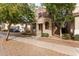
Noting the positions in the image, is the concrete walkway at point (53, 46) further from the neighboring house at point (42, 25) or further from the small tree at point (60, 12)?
the small tree at point (60, 12)

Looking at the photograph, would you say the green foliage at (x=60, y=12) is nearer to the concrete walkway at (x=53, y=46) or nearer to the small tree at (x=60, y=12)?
the small tree at (x=60, y=12)

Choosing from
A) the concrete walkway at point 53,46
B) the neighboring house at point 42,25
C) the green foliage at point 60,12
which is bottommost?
the concrete walkway at point 53,46

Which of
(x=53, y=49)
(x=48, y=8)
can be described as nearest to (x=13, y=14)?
(x=48, y=8)

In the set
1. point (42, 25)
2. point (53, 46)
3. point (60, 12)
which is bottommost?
point (53, 46)

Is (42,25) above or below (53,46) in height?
above

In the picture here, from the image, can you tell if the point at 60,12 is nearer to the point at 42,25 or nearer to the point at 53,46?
the point at 42,25

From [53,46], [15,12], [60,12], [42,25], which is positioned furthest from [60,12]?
[15,12]

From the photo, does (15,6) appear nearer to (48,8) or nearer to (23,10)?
(23,10)

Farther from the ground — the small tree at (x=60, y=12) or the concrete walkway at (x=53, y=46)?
the small tree at (x=60, y=12)

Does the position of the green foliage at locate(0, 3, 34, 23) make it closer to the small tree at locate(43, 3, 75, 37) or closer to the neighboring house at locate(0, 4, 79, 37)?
the neighboring house at locate(0, 4, 79, 37)

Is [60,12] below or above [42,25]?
above

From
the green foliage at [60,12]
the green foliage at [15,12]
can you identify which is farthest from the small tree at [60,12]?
the green foliage at [15,12]

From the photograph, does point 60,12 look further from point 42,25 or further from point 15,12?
point 15,12

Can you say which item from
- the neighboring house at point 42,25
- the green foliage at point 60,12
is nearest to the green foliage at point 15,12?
the neighboring house at point 42,25
